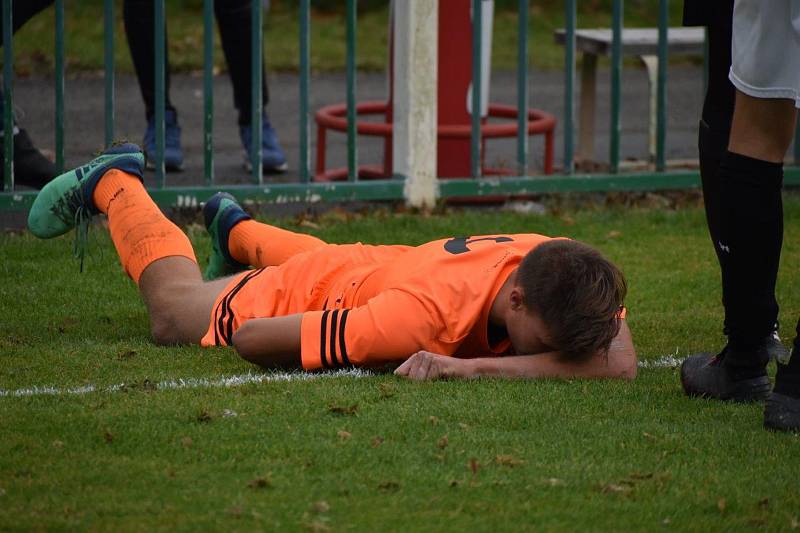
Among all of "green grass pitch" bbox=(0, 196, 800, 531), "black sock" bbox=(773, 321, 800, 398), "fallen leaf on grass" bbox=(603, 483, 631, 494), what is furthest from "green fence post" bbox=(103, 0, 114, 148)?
"fallen leaf on grass" bbox=(603, 483, 631, 494)

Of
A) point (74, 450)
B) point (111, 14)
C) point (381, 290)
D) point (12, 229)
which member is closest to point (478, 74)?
point (111, 14)

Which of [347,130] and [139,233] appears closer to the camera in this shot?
[139,233]

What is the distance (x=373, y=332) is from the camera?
397 cm

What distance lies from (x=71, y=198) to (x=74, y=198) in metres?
0.01

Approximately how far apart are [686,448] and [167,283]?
6.06 feet

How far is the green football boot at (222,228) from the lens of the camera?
501cm

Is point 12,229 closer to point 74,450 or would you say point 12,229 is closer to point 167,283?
point 167,283

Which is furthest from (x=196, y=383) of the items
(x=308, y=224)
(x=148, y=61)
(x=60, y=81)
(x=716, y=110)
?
(x=148, y=61)

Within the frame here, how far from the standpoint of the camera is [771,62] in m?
3.54

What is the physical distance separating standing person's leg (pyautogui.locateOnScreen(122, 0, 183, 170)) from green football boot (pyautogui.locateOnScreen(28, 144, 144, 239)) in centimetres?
199

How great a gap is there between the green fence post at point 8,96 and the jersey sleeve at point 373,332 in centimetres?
256

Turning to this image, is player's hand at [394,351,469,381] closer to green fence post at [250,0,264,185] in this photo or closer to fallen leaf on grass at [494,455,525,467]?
fallen leaf on grass at [494,455,525,467]

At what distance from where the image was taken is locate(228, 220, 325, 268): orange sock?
15.9 ft

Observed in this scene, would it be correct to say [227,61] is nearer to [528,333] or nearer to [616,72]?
[616,72]
